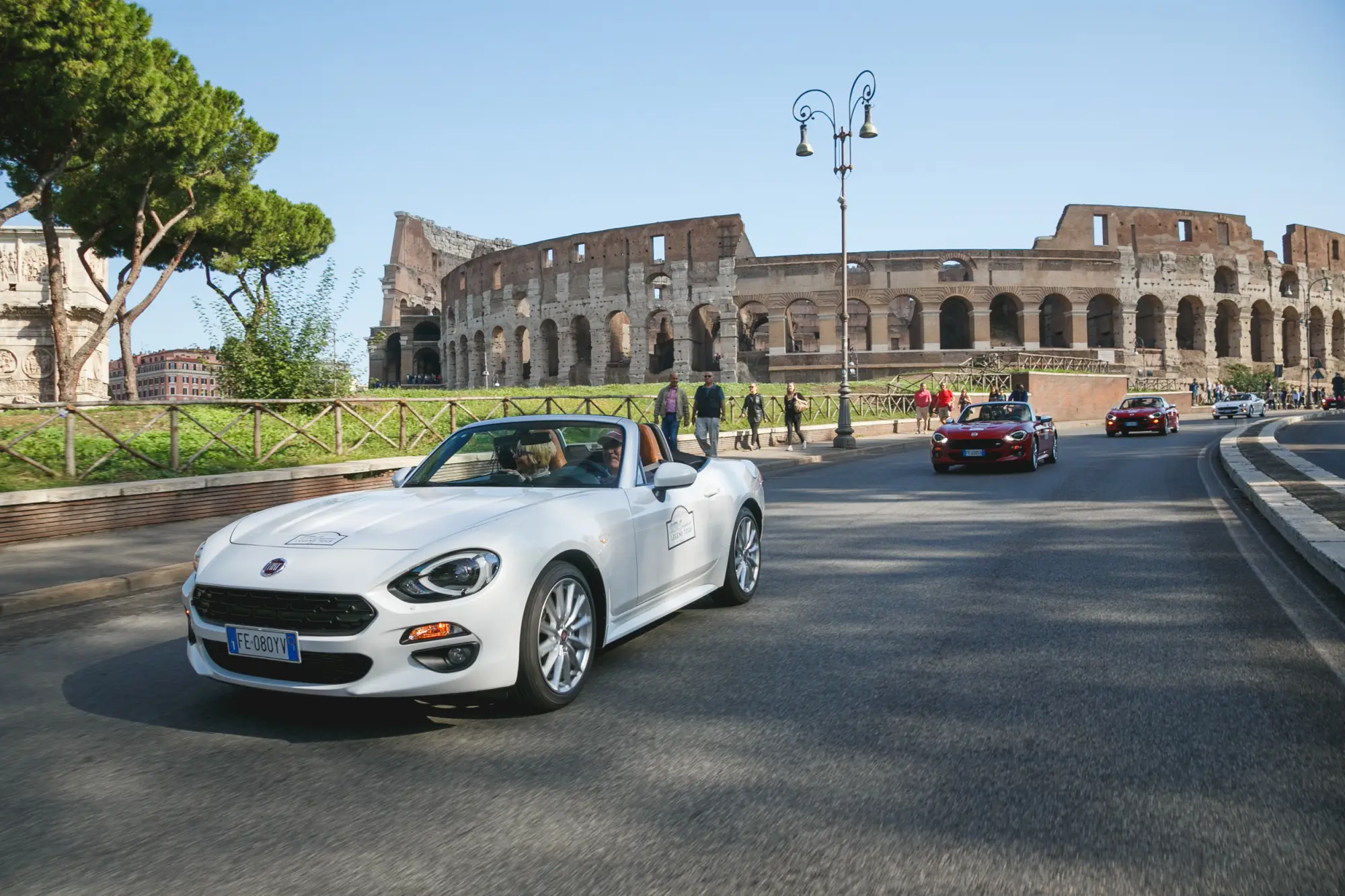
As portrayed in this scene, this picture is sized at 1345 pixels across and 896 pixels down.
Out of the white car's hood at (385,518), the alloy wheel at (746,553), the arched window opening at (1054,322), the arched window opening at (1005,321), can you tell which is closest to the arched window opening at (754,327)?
the arched window opening at (1005,321)

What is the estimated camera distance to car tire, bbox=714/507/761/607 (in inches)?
236

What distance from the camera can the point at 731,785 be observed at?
312cm

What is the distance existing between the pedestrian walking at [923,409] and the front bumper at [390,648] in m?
30.3

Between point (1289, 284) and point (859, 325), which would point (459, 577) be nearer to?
point (859, 325)

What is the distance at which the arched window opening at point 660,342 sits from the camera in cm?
5800

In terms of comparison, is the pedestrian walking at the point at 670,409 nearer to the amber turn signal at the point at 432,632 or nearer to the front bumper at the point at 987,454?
the front bumper at the point at 987,454

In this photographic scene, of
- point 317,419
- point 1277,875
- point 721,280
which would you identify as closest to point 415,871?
point 1277,875

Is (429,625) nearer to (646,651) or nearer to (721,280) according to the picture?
(646,651)

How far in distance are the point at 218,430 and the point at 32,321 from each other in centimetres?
2302

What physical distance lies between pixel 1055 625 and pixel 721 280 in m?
50.6

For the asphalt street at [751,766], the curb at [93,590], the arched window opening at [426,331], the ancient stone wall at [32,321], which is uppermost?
the arched window opening at [426,331]

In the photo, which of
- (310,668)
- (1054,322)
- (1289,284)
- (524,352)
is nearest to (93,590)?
(310,668)

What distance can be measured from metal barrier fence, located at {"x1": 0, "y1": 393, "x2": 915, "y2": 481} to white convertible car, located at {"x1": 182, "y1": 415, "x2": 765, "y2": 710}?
433 centimetres

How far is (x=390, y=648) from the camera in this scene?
3.53 metres
